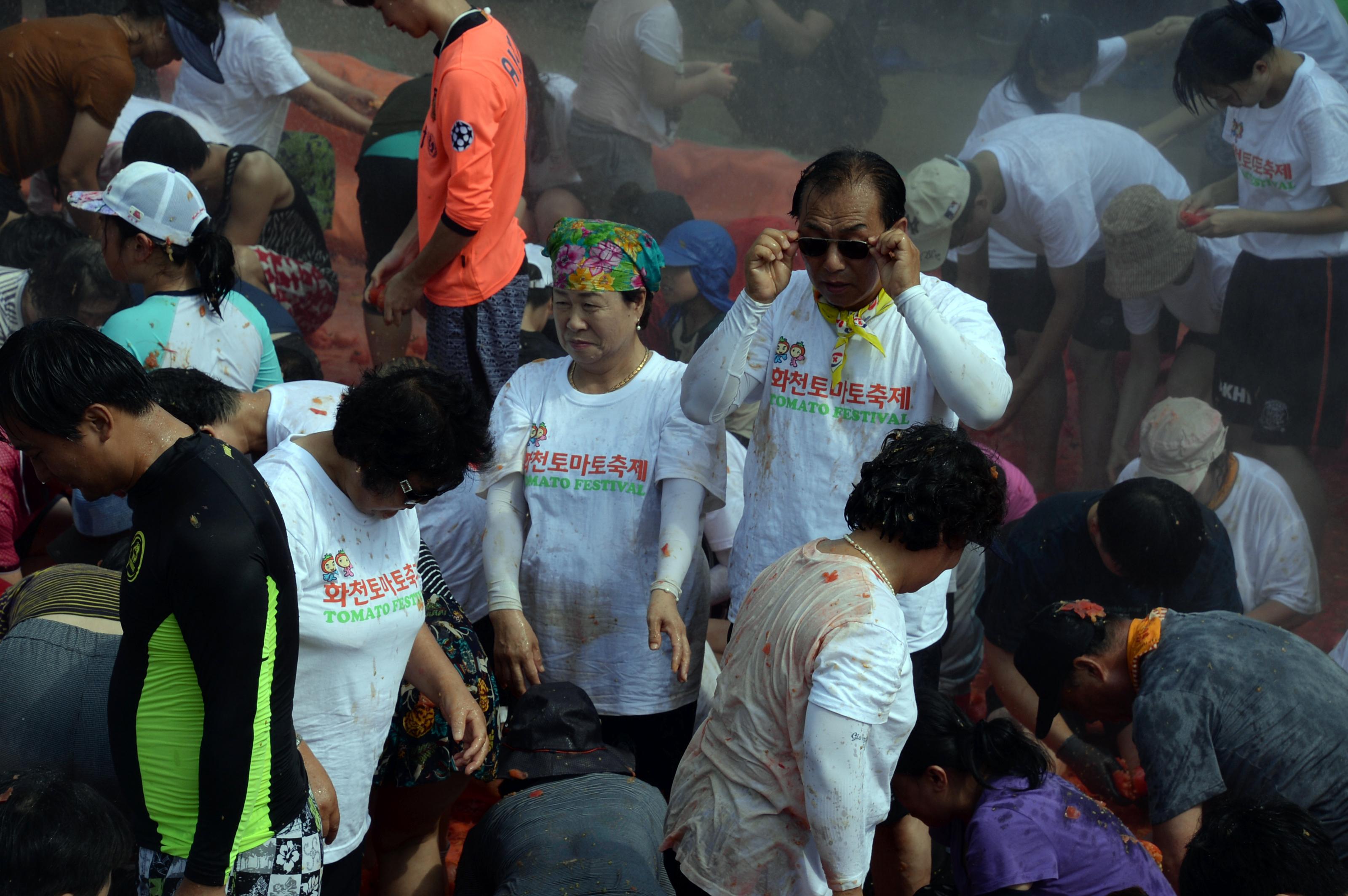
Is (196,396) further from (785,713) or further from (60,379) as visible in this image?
(785,713)

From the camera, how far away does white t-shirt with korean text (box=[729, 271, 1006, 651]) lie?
8.19 ft

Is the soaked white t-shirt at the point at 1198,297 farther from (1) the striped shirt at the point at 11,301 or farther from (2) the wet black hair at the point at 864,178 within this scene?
(1) the striped shirt at the point at 11,301

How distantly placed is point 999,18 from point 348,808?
4.32 metres

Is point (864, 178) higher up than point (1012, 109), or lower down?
lower down

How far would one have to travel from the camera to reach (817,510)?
2547 mm

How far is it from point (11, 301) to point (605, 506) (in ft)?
10.4

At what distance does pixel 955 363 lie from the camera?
7.68ft

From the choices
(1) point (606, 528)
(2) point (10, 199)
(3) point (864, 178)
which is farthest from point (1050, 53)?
(2) point (10, 199)

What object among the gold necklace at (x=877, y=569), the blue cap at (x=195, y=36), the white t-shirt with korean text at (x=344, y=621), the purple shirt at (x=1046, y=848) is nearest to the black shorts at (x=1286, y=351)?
the purple shirt at (x=1046, y=848)

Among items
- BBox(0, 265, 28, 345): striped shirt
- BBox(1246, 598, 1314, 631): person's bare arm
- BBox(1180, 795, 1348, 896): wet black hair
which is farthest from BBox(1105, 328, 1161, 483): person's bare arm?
BBox(0, 265, 28, 345): striped shirt

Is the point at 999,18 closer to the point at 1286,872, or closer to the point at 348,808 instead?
the point at 1286,872

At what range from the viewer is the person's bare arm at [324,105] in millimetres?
5449

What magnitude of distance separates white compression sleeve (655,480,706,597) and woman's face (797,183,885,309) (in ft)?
2.01

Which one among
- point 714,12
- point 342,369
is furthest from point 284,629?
point 714,12
